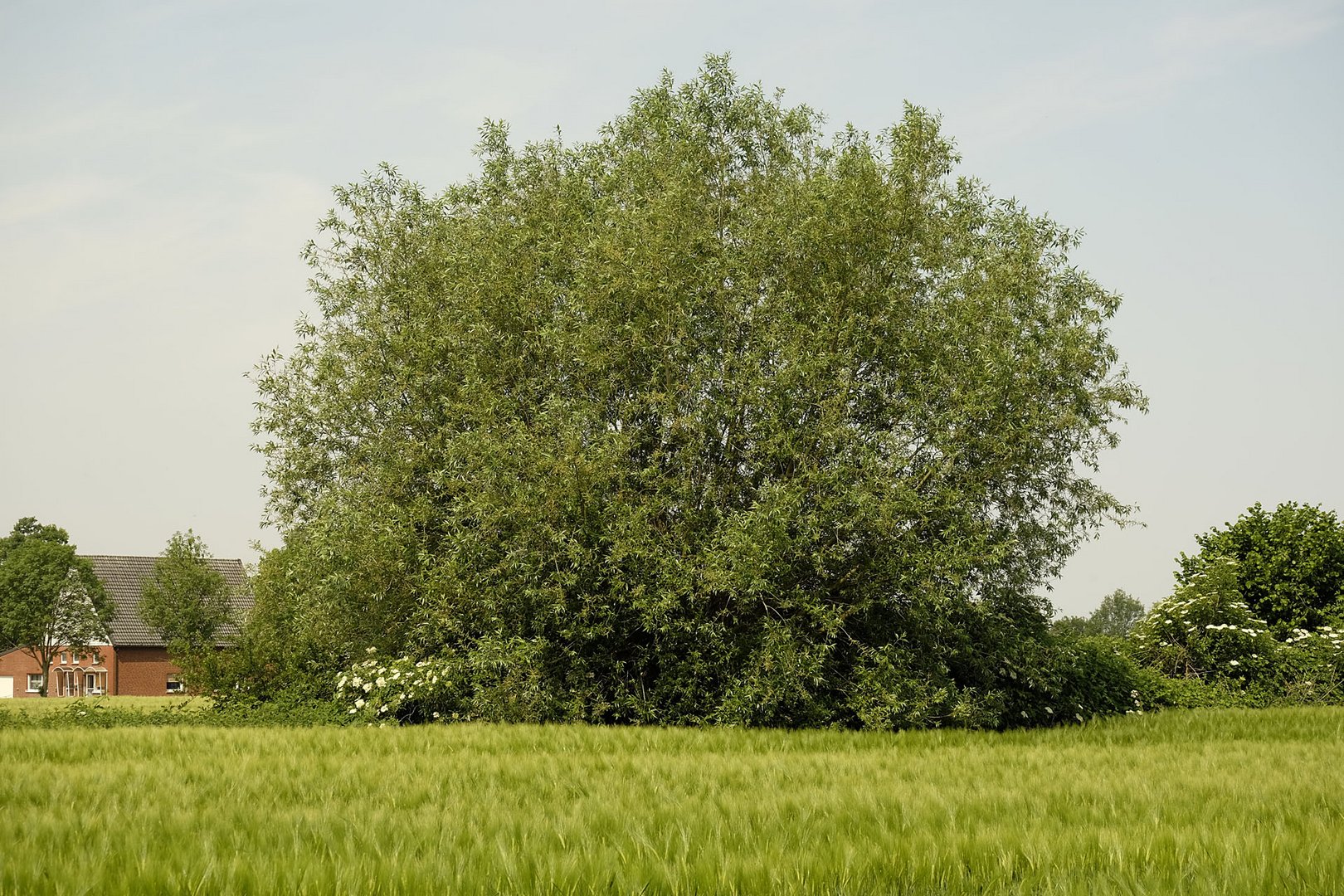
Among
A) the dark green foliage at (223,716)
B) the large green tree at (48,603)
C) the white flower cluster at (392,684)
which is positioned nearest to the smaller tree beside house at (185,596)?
the large green tree at (48,603)

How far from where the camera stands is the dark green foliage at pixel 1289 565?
34.8 metres

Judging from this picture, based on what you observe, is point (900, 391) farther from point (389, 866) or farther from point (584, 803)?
point (389, 866)

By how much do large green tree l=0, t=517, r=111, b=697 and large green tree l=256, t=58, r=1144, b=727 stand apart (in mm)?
64589

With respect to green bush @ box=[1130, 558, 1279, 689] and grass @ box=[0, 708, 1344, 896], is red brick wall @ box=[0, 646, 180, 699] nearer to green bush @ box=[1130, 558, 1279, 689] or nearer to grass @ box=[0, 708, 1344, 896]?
green bush @ box=[1130, 558, 1279, 689]

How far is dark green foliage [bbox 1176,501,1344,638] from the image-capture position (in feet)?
114

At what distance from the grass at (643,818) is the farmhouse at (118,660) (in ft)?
195

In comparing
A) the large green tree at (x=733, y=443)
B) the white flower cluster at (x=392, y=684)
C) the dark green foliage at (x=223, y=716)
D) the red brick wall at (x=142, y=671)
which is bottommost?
the red brick wall at (x=142, y=671)

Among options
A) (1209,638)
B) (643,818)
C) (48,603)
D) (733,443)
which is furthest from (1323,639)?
(48,603)

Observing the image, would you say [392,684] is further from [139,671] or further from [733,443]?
[139,671]

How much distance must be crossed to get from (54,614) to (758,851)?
85.4 m

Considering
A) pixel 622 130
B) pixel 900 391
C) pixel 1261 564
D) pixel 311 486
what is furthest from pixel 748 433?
pixel 1261 564

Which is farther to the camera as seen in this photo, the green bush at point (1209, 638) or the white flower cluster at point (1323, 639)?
the white flower cluster at point (1323, 639)

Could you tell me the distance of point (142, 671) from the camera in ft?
230

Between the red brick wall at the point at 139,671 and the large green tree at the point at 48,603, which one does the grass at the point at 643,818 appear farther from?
the large green tree at the point at 48,603
